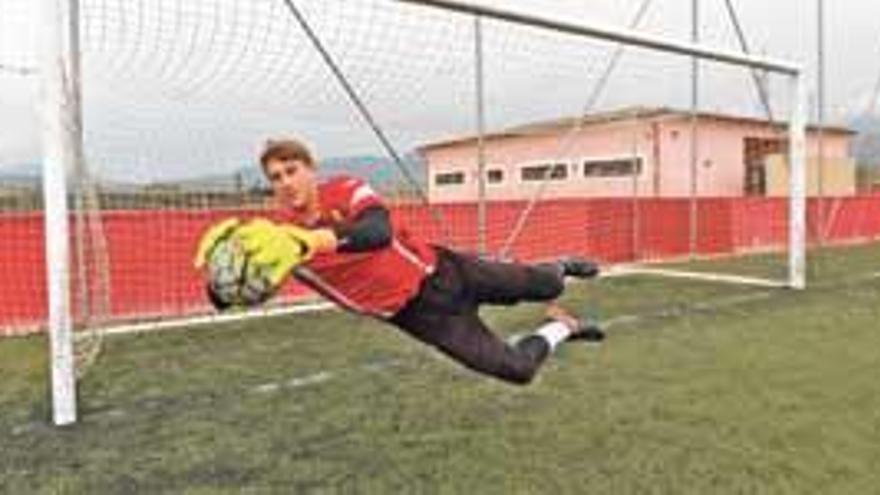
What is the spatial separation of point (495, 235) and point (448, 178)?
6.95m

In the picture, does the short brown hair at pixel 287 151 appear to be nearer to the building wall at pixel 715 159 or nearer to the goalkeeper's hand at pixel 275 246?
the goalkeeper's hand at pixel 275 246

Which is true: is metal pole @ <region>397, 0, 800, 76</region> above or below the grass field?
above

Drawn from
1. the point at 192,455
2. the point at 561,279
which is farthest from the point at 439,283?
the point at 192,455

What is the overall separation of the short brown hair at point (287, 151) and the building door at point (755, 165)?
23220 mm

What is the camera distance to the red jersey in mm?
3918

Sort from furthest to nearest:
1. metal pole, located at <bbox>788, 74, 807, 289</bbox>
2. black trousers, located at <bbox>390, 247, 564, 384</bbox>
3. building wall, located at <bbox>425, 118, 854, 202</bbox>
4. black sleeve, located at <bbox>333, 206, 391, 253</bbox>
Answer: building wall, located at <bbox>425, 118, 854, 202</bbox>, metal pole, located at <bbox>788, 74, 807, 289</bbox>, black trousers, located at <bbox>390, 247, 564, 384</bbox>, black sleeve, located at <bbox>333, 206, 391, 253</bbox>

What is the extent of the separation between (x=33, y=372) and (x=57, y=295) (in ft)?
5.54

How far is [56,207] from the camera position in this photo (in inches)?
240

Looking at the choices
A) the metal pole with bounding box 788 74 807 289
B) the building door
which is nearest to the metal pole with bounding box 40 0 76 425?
the metal pole with bounding box 788 74 807 289

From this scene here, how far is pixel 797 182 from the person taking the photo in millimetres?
12500

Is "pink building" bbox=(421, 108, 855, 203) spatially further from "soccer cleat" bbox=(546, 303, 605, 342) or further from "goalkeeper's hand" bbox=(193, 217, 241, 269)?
"goalkeeper's hand" bbox=(193, 217, 241, 269)

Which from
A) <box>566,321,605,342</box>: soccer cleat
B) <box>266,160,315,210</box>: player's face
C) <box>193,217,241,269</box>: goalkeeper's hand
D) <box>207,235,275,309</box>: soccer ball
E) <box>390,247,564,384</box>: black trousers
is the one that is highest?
<box>266,160,315,210</box>: player's face

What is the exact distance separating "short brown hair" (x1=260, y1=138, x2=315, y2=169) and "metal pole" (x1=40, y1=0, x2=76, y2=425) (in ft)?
8.51

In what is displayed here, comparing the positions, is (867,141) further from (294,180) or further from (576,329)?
(294,180)
